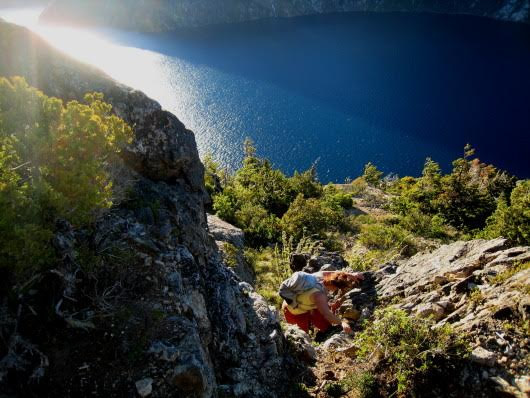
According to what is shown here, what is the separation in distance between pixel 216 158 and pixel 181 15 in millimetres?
102861

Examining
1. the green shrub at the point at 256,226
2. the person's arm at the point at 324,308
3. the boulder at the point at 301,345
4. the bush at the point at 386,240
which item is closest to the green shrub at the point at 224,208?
the green shrub at the point at 256,226

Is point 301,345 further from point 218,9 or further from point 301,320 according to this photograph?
point 218,9

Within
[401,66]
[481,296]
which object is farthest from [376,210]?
[401,66]

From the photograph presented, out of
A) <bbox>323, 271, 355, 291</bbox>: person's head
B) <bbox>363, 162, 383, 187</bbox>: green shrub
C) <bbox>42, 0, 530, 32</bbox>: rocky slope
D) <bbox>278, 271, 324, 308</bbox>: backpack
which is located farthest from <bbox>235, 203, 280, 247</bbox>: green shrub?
<bbox>42, 0, 530, 32</bbox>: rocky slope

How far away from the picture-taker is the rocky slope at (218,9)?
14475cm

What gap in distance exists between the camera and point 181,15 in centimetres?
14600

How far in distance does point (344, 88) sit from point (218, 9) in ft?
276

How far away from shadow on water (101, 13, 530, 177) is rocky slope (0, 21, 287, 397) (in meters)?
65.6

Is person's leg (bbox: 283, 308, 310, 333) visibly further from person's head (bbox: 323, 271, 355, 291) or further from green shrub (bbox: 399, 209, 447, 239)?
green shrub (bbox: 399, 209, 447, 239)

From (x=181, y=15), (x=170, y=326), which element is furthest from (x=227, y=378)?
(x=181, y=15)

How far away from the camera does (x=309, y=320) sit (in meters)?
11.0

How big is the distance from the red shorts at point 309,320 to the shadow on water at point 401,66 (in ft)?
207

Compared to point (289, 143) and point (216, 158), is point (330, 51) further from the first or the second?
point (216, 158)

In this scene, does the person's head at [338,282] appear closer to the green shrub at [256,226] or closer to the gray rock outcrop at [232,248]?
the gray rock outcrop at [232,248]
